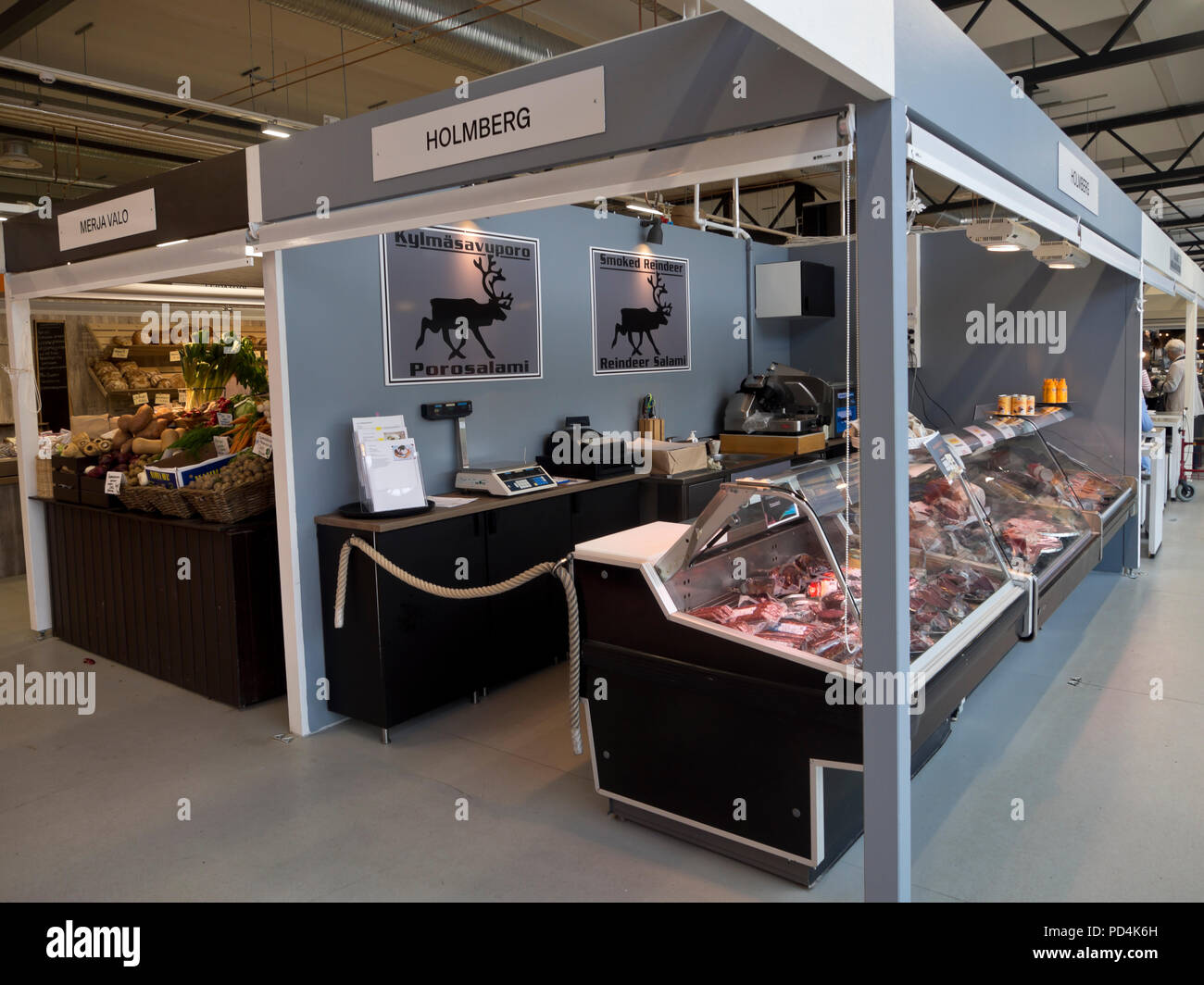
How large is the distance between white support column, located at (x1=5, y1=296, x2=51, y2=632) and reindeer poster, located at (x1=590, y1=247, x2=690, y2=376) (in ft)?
12.1

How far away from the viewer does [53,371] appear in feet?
37.7

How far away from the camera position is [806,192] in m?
13.2

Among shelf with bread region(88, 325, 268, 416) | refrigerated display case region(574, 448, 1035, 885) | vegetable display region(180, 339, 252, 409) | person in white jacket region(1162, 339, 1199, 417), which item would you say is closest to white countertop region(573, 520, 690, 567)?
refrigerated display case region(574, 448, 1035, 885)

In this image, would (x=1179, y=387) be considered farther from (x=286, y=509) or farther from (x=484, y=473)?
(x=286, y=509)

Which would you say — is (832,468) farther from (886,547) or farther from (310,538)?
→ (310,538)

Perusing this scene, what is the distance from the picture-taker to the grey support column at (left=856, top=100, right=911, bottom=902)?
2.28 m

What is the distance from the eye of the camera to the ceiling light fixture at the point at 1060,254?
5227mm

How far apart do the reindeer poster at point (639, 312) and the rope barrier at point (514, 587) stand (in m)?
2.63

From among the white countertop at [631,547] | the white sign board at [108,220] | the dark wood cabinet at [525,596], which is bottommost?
the dark wood cabinet at [525,596]

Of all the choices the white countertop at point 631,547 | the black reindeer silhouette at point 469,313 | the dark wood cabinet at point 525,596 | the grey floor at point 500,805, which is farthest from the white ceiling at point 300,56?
the grey floor at point 500,805

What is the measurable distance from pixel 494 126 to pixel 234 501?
2448mm

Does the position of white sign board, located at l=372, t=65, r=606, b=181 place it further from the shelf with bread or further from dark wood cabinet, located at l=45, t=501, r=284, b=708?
the shelf with bread

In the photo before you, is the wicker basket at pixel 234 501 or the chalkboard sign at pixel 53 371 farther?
the chalkboard sign at pixel 53 371

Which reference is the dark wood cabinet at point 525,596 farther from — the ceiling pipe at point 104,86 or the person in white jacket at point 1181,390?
the person in white jacket at point 1181,390
